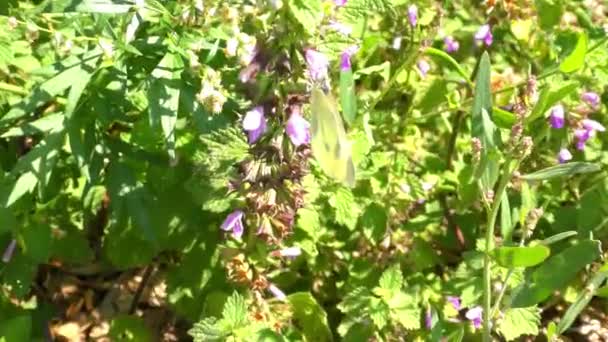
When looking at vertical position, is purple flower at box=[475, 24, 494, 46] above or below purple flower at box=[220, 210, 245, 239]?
above

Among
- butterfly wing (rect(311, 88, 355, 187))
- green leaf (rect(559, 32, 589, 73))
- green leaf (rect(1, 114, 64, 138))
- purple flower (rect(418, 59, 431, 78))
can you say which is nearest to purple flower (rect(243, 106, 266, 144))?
butterfly wing (rect(311, 88, 355, 187))

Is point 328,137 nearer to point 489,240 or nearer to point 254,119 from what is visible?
point 254,119

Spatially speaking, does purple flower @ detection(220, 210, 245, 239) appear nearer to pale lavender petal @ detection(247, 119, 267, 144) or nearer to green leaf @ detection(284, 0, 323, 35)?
pale lavender petal @ detection(247, 119, 267, 144)

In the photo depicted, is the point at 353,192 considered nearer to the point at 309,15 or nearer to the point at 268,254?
the point at 268,254

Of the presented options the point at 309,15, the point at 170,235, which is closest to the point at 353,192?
the point at 170,235

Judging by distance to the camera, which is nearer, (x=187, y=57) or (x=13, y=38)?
(x=187, y=57)

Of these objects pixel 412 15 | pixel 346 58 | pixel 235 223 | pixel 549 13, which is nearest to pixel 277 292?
pixel 235 223
